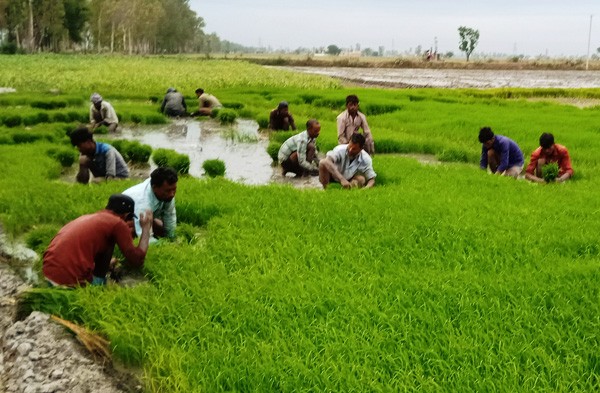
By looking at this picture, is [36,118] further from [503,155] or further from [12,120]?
[503,155]

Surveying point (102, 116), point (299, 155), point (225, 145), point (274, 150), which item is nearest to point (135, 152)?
point (274, 150)

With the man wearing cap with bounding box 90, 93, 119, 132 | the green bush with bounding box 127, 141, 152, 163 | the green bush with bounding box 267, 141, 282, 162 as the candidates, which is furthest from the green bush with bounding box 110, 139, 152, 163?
the man wearing cap with bounding box 90, 93, 119, 132

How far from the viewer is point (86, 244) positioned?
4379 millimetres

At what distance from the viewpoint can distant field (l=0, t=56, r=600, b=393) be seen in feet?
11.2

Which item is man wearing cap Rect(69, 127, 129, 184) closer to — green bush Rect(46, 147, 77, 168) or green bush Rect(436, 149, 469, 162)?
green bush Rect(46, 147, 77, 168)

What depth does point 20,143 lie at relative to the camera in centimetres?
1101

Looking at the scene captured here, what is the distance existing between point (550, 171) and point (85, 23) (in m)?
61.2

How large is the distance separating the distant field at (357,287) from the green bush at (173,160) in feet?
4.74

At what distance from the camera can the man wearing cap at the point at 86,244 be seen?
14.3 feet

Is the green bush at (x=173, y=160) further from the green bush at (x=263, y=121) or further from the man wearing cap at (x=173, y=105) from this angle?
the man wearing cap at (x=173, y=105)

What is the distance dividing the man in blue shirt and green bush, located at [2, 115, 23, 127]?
10.6 metres

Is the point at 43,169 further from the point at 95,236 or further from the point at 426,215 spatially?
the point at 426,215

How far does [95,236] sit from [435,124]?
36.2ft

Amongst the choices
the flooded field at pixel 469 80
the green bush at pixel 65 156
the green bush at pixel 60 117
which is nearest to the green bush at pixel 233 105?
the green bush at pixel 60 117
